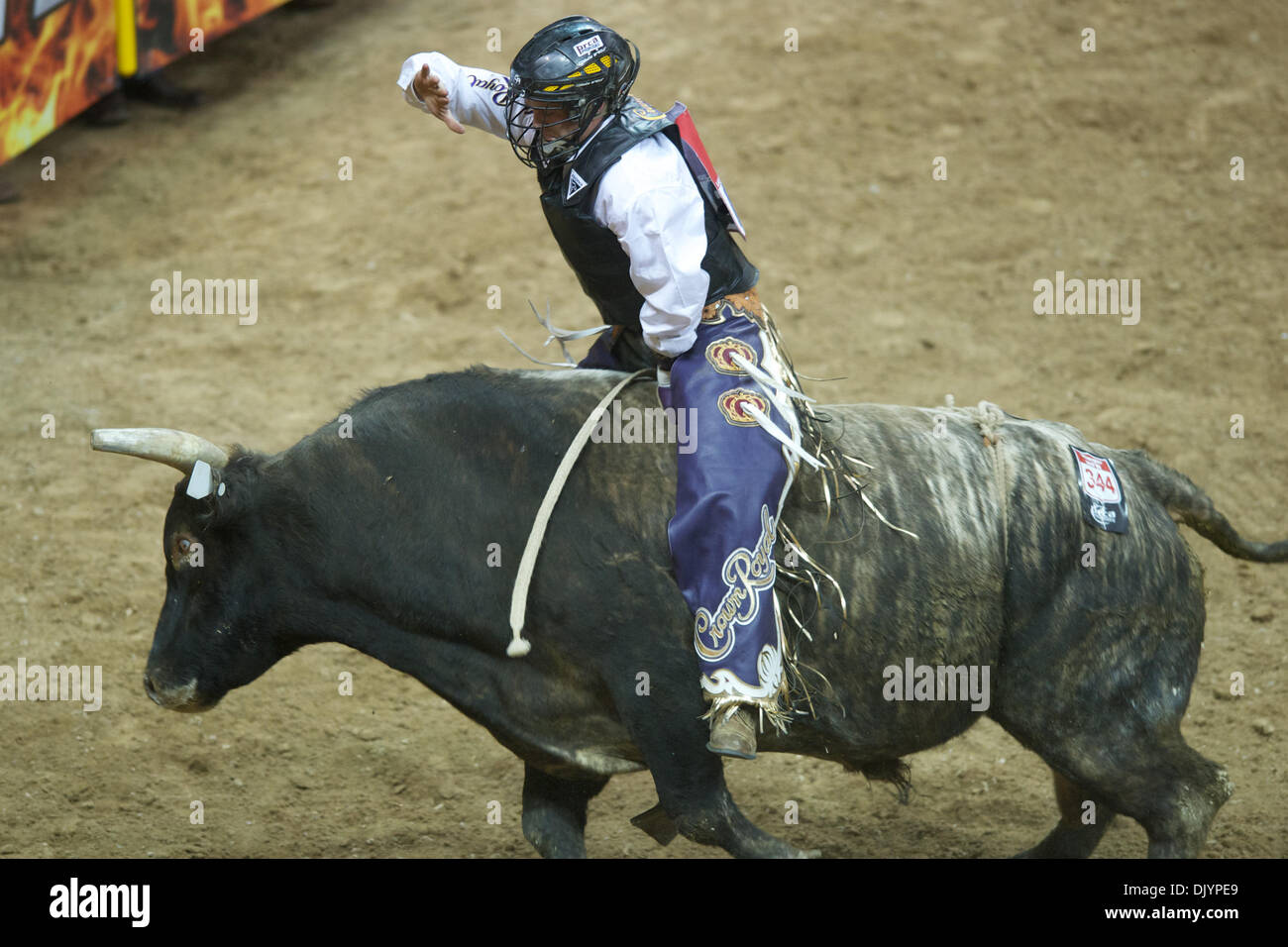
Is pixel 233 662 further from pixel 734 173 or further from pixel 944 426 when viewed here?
pixel 734 173

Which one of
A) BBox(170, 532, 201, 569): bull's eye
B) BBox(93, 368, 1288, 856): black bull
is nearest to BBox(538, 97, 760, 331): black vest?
BBox(93, 368, 1288, 856): black bull

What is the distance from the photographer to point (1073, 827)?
5.51m

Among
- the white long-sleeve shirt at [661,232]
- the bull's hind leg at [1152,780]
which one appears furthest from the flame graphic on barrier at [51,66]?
the bull's hind leg at [1152,780]

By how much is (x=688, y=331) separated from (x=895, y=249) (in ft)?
21.4

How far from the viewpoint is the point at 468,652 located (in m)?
4.60

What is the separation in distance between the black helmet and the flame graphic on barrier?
7.96 m

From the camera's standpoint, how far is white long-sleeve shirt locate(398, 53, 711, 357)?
13.9 feet

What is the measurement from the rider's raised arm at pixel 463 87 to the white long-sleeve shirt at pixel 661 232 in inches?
32.4

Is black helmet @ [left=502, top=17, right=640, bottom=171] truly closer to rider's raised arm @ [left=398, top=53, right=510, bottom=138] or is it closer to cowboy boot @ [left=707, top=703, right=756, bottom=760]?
rider's raised arm @ [left=398, top=53, right=510, bottom=138]

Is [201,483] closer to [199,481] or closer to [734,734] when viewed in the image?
[199,481]

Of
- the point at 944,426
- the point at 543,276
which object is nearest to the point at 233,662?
the point at 944,426

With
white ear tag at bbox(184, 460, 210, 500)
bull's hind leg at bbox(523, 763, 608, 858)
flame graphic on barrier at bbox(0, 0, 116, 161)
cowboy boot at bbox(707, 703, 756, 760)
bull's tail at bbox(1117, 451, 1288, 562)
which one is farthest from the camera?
flame graphic on barrier at bbox(0, 0, 116, 161)

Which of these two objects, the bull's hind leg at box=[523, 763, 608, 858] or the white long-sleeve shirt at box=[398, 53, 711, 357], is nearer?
the white long-sleeve shirt at box=[398, 53, 711, 357]

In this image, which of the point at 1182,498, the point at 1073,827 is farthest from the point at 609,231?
the point at 1073,827
